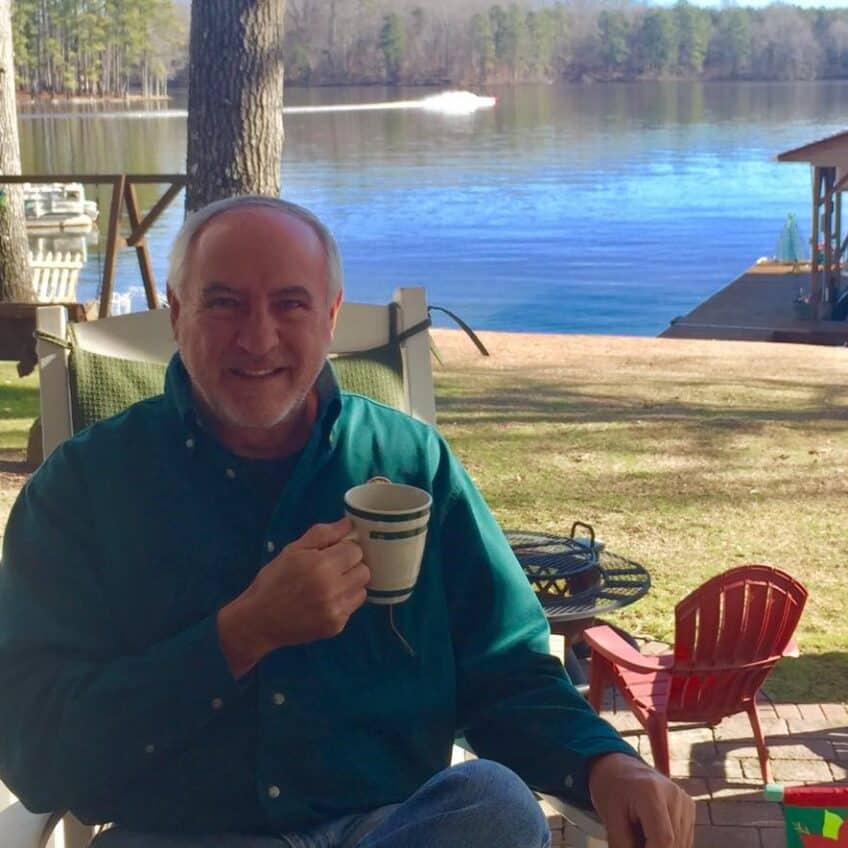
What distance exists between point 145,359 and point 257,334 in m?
1.07

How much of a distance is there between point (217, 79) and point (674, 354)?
215 inches

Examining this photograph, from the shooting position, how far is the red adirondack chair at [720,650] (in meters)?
2.75

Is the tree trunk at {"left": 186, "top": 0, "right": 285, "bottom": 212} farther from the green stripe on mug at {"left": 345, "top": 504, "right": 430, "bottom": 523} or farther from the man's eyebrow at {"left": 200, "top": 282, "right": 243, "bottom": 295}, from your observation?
the green stripe on mug at {"left": 345, "top": 504, "right": 430, "bottom": 523}

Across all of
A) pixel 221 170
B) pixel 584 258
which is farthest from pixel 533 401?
pixel 584 258

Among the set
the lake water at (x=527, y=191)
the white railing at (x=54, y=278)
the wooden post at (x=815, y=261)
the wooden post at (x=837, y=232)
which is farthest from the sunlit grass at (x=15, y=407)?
the wooden post at (x=837, y=232)

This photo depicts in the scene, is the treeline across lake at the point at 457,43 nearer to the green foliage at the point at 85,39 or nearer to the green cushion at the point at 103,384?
the green foliage at the point at 85,39

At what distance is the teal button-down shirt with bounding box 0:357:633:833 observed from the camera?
1511 millimetres

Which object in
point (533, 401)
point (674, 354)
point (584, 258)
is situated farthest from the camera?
point (584, 258)

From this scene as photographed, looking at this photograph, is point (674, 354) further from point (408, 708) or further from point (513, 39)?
point (513, 39)

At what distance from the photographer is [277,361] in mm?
1695

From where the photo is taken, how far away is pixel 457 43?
9138cm

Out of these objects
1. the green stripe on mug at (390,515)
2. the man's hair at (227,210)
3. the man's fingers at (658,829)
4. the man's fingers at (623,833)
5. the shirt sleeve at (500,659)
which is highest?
the man's hair at (227,210)

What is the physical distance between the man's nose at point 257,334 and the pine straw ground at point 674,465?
2313 mm

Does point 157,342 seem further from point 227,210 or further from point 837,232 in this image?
point 837,232
